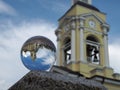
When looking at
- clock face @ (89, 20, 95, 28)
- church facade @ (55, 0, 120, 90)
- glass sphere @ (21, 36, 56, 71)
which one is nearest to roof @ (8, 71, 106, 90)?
glass sphere @ (21, 36, 56, 71)

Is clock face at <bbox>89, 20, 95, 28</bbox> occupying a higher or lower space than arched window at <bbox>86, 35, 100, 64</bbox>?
higher

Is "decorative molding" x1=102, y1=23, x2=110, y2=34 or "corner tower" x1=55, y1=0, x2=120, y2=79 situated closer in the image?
"corner tower" x1=55, y1=0, x2=120, y2=79

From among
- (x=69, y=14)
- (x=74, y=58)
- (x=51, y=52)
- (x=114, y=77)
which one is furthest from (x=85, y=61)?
(x=51, y=52)

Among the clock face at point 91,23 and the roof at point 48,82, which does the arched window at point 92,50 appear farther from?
the roof at point 48,82

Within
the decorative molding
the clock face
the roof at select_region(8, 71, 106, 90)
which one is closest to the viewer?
the roof at select_region(8, 71, 106, 90)

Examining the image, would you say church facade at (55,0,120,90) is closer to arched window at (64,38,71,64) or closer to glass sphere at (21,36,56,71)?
arched window at (64,38,71,64)

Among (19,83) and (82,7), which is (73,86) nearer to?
(19,83)

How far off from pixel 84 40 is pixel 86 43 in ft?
1.02

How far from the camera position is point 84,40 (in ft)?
82.4

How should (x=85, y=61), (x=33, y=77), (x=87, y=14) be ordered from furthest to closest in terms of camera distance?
(x=87, y=14) → (x=85, y=61) → (x=33, y=77)

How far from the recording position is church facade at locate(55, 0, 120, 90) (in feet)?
79.6

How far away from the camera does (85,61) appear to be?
24312mm

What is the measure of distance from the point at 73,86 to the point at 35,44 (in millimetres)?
620

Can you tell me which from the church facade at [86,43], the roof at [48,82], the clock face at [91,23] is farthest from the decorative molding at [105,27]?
the roof at [48,82]
